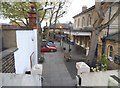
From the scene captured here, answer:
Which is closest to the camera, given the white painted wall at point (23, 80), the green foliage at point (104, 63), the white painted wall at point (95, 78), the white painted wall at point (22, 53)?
the white painted wall at point (23, 80)

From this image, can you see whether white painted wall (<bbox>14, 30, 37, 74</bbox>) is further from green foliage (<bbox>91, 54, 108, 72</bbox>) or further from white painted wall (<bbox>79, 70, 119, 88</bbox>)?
green foliage (<bbox>91, 54, 108, 72</bbox>)

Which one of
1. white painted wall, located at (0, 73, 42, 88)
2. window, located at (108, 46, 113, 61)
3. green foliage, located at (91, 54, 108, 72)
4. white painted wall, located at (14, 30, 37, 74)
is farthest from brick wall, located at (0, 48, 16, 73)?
window, located at (108, 46, 113, 61)

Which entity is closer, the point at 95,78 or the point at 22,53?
the point at 22,53

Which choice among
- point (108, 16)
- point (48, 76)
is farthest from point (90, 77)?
point (108, 16)

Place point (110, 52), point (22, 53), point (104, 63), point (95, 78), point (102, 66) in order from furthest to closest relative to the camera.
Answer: point (110, 52) < point (104, 63) < point (102, 66) < point (95, 78) < point (22, 53)

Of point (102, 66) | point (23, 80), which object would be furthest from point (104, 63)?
point (23, 80)

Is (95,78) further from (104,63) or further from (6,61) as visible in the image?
(6,61)

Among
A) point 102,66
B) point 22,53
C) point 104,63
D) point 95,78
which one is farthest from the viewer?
point 104,63

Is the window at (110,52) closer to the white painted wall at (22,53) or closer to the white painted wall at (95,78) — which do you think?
the white painted wall at (95,78)

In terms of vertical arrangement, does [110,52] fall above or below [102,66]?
above

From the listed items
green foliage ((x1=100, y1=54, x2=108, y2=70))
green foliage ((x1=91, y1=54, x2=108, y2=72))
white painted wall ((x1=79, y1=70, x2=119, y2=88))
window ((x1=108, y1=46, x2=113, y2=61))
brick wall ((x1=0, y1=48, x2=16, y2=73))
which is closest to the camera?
brick wall ((x1=0, y1=48, x2=16, y2=73))

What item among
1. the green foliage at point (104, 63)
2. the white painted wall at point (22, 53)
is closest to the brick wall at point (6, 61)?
the white painted wall at point (22, 53)

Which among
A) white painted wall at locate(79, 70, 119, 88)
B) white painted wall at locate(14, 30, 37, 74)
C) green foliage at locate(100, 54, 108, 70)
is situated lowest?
white painted wall at locate(79, 70, 119, 88)

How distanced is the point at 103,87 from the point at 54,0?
1105 centimetres
